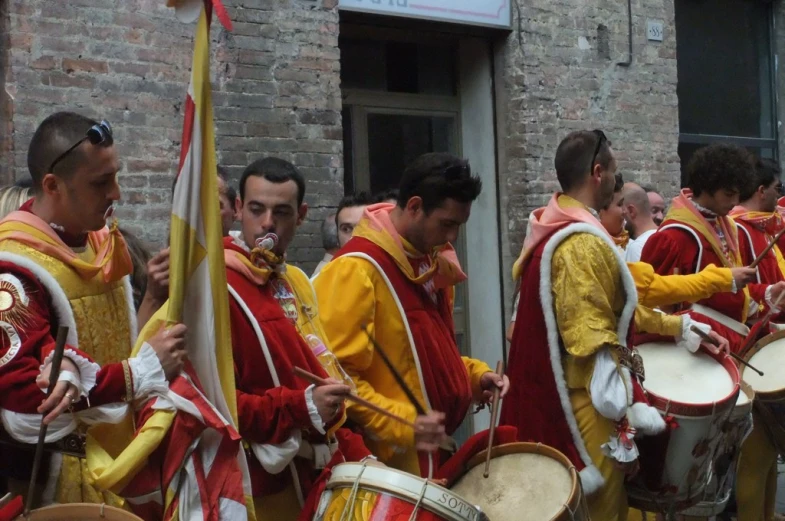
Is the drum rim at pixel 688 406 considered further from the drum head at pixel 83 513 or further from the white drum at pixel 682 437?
the drum head at pixel 83 513

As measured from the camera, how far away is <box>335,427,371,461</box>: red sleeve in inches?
144

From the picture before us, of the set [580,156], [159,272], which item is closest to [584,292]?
[580,156]

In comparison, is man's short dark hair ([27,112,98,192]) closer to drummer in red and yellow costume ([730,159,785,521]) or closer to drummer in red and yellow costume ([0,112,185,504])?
drummer in red and yellow costume ([0,112,185,504])

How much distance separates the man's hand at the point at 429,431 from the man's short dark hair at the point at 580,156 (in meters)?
1.43

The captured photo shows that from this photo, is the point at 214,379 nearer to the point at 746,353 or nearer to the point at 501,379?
the point at 501,379

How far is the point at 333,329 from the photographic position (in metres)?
3.91

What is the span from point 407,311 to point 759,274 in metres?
3.20

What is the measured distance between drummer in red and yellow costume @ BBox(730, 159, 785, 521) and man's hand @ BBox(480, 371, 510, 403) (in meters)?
2.28

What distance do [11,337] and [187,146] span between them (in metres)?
0.68

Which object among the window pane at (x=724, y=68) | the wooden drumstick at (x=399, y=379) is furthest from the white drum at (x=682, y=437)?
the window pane at (x=724, y=68)

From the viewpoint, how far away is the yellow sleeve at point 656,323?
5035 millimetres

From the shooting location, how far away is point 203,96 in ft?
10.4

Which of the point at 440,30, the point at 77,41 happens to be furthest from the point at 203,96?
the point at 440,30

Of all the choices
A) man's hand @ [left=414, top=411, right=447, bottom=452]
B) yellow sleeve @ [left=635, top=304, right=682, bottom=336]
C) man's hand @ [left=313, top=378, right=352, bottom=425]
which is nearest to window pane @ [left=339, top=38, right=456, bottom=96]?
yellow sleeve @ [left=635, top=304, right=682, bottom=336]
